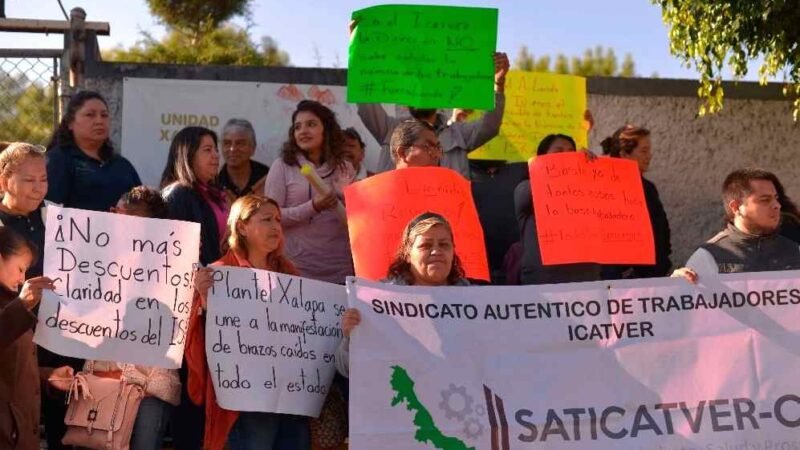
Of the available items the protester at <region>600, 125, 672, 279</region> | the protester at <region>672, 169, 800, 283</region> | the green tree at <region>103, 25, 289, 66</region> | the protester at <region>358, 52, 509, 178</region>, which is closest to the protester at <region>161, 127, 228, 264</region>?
the protester at <region>358, 52, 509, 178</region>

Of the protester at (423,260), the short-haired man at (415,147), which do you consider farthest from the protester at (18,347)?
the short-haired man at (415,147)

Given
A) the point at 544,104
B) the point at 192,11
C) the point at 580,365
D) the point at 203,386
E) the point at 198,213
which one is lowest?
the point at 203,386

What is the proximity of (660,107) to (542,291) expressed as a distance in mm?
4257

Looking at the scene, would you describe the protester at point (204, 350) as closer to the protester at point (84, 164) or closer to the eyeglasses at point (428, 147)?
the eyeglasses at point (428, 147)

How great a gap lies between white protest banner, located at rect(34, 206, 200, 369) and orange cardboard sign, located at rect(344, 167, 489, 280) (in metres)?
0.95

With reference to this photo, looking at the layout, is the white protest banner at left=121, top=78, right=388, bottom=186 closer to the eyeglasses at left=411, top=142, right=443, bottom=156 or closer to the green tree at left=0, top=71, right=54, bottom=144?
the green tree at left=0, top=71, right=54, bottom=144

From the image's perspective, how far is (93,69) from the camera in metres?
8.53

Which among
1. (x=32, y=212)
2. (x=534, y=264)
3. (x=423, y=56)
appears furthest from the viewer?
(x=423, y=56)

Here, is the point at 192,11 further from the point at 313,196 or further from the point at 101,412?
the point at 101,412

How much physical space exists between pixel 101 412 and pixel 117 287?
20.8 inches

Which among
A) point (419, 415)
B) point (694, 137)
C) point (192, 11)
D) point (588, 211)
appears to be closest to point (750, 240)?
→ point (588, 211)

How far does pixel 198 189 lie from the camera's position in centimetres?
620

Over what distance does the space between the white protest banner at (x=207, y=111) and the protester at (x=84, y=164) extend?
194 centimetres

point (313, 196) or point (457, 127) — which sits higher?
point (457, 127)
